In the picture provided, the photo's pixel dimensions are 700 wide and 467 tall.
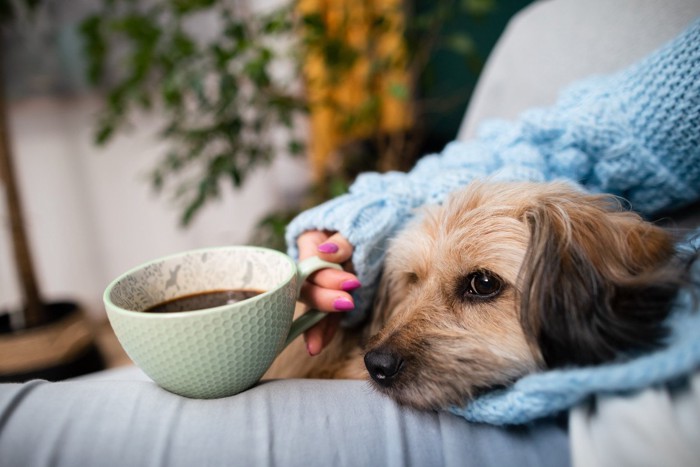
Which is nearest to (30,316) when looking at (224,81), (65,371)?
(65,371)

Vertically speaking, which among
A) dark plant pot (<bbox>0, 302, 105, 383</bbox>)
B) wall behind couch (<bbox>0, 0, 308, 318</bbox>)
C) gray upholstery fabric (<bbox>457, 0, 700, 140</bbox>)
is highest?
gray upholstery fabric (<bbox>457, 0, 700, 140</bbox>)

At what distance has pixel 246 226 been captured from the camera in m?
2.42

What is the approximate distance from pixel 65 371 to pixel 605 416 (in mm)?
1856

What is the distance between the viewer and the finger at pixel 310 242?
0.69 m

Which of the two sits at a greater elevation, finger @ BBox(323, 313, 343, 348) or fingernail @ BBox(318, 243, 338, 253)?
fingernail @ BBox(318, 243, 338, 253)

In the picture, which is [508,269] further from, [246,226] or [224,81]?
[246,226]

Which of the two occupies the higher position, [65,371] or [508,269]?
[508,269]

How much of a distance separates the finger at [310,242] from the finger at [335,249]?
0.07 feet

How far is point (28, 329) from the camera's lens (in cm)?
167

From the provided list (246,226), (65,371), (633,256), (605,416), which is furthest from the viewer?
(246,226)

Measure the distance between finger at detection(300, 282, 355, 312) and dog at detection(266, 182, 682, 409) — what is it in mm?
71

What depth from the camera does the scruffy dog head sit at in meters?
0.48

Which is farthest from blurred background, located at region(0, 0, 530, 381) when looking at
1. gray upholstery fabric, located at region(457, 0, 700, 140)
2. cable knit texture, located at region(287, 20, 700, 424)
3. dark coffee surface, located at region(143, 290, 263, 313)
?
dark coffee surface, located at region(143, 290, 263, 313)

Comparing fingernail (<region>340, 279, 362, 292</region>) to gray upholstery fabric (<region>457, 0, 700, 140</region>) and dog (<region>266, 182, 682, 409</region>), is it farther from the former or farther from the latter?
gray upholstery fabric (<region>457, 0, 700, 140</region>)
